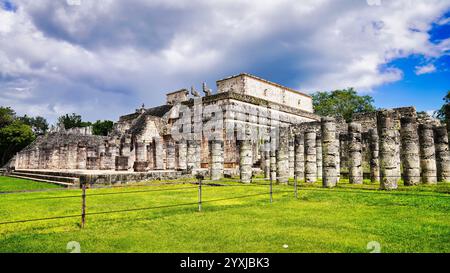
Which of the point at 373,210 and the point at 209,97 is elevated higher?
the point at 209,97

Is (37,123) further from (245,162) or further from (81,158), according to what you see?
(245,162)

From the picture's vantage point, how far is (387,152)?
10.4 metres

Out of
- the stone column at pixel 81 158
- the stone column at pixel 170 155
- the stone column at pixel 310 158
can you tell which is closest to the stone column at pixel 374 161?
the stone column at pixel 310 158

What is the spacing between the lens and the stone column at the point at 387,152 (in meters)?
9.77

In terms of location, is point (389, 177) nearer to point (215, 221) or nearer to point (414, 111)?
point (215, 221)

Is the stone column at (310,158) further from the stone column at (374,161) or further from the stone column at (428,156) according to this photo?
the stone column at (428,156)

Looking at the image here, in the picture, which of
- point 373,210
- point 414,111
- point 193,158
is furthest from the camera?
point 193,158

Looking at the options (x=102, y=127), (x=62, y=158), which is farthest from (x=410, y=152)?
(x=102, y=127)

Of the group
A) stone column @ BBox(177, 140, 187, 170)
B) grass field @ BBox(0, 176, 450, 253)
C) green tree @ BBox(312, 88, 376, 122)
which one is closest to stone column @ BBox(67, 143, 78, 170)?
stone column @ BBox(177, 140, 187, 170)

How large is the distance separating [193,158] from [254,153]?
16.1ft

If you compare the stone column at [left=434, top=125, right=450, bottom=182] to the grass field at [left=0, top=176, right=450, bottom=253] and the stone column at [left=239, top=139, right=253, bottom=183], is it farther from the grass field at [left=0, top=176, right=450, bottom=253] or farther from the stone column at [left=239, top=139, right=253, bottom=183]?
the stone column at [left=239, top=139, right=253, bottom=183]

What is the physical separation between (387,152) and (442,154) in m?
3.98

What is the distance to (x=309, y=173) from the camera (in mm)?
13016
